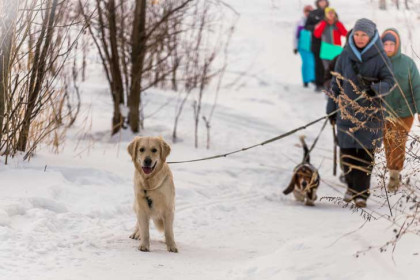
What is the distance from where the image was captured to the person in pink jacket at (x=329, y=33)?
46.7 feet

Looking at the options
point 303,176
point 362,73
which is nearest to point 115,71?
point 303,176

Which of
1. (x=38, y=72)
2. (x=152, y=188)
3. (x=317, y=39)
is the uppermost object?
(x=317, y=39)

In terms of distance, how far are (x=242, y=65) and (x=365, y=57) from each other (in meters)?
9.96

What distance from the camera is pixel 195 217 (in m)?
6.23

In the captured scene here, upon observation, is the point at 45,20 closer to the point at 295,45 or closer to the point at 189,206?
the point at 189,206

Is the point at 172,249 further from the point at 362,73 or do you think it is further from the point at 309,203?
the point at 362,73

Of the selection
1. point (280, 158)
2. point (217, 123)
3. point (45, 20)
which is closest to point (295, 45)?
point (217, 123)

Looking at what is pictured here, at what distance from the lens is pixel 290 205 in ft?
23.7

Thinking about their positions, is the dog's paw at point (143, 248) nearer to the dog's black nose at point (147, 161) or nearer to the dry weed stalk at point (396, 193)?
the dog's black nose at point (147, 161)

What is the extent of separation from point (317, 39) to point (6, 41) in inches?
392

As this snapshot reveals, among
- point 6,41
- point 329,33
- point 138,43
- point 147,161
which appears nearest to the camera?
point 147,161

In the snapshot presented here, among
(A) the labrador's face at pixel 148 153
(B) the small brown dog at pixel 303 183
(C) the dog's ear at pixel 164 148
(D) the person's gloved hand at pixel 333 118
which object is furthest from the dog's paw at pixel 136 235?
(D) the person's gloved hand at pixel 333 118

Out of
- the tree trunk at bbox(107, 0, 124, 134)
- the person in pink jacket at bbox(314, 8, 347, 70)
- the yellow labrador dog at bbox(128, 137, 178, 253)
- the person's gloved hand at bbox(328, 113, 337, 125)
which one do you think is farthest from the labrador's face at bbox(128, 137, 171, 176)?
the person in pink jacket at bbox(314, 8, 347, 70)

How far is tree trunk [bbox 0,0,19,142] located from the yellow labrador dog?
5.14 ft
